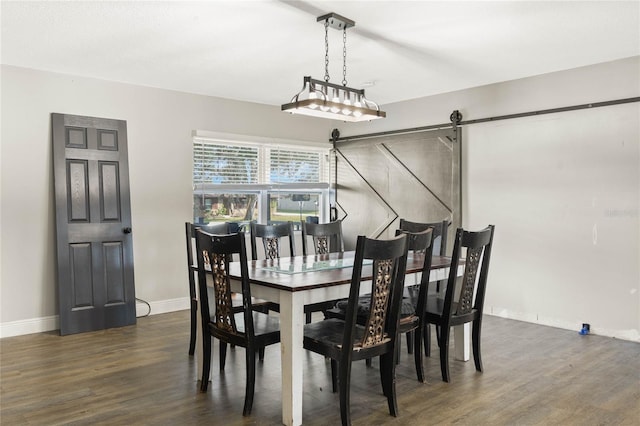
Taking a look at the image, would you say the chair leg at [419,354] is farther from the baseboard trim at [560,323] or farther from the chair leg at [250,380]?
the baseboard trim at [560,323]

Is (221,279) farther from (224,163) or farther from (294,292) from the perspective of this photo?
(224,163)

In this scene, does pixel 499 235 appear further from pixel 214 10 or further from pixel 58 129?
pixel 58 129

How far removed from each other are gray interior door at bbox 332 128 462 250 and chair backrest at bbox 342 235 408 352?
285 centimetres

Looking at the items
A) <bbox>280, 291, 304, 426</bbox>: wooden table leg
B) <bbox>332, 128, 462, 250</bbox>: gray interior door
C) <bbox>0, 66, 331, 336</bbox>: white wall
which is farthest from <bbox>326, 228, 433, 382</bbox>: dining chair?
<bbox>0, 66, 331, 336</bbox>: white wall

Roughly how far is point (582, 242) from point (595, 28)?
6.26ft

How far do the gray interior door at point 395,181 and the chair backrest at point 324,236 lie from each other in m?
1.61

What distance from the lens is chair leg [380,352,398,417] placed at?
2.73 m

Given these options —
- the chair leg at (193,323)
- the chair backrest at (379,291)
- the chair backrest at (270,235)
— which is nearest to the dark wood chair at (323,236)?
the chair backrest at (270,235)

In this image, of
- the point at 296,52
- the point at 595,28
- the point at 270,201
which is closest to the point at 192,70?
the point at 296,52

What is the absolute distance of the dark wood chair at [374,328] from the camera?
2.54 metres

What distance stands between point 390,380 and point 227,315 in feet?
3.25

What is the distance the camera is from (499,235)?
5078 mm

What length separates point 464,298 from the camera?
3357 mm

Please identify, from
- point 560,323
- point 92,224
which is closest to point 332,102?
point 92,224
